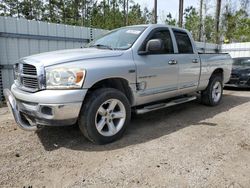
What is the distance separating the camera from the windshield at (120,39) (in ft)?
13.6

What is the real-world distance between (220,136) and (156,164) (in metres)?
1.60

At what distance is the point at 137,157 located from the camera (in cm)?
323

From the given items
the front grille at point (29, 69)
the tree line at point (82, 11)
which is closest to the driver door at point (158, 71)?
the front grille at point (29, 69)

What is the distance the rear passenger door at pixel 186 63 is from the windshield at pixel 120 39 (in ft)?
3.42

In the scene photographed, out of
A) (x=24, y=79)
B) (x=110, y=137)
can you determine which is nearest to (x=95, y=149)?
(x=110, y=137)

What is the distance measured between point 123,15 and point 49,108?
20.1 meters

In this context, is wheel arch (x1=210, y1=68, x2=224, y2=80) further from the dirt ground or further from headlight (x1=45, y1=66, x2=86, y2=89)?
headlight (x1=45, y1=66, x2=86, y2=89)

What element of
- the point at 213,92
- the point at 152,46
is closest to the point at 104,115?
the point at 152,46

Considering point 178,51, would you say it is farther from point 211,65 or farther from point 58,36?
point 58,36

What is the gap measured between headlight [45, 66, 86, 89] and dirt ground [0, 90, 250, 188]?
0.99 m

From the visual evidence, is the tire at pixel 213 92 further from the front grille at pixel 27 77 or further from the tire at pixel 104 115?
the front grille at pixel 27 77

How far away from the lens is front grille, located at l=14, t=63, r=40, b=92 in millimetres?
3285

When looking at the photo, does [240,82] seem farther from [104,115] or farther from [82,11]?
[82,11]

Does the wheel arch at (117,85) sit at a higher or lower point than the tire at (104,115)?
higher
